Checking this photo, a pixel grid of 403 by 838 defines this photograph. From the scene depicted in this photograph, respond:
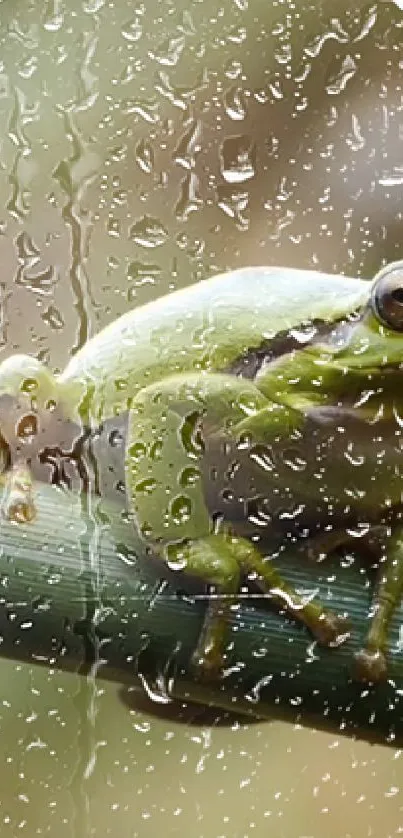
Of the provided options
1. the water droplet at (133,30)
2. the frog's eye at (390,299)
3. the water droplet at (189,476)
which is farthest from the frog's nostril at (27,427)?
the water droplet at (133,30)

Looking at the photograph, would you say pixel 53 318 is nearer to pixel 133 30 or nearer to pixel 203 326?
pixel 203 326

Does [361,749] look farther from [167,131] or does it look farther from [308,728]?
[167,131]

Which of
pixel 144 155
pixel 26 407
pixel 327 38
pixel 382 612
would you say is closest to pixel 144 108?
pixel 144 155

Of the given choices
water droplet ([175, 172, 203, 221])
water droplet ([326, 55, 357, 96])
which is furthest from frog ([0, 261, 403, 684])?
water droplet ([326, 55, 357, 96])

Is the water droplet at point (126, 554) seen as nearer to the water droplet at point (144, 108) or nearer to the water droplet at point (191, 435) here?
the water droplet at point (191, 435)

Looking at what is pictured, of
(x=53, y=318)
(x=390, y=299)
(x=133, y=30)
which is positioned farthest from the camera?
(x=133, y=30)

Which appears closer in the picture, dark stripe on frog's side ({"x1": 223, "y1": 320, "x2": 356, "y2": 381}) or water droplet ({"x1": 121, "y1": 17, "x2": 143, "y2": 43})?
dark stripe on frog's side ({"x1": 223, "y1": 320, "x2": 356, "y2": 381})

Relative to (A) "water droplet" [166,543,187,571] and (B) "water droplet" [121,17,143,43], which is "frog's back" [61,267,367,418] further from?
(B) "water droplet" [121,17,143,43]
